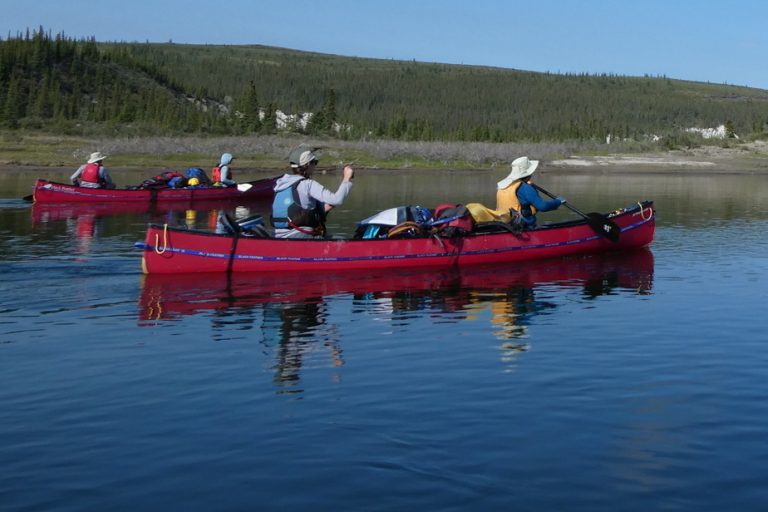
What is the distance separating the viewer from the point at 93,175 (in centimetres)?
3544

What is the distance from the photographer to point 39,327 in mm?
15141

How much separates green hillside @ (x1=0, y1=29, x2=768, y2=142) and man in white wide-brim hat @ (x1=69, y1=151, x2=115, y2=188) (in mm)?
45580

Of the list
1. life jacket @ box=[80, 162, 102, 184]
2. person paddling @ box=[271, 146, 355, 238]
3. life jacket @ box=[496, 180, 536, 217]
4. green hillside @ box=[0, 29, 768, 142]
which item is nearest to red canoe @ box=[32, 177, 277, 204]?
life jacket @ box=[80, 162, 102, 184]

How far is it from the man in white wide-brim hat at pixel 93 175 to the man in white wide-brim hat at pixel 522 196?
58.2ft

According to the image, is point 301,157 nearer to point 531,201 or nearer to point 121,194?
point 531,201

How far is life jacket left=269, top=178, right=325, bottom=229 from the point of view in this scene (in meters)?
19.6

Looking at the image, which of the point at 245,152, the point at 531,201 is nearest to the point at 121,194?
the point at 531,201

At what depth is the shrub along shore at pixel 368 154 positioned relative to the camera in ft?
208

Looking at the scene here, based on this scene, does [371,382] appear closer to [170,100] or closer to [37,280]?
[37,280]

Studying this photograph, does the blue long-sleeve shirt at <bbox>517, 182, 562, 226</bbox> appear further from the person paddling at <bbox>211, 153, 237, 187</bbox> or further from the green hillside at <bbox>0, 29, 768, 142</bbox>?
the green hillside at <bbox>0, 29, 768, 142</bbox>

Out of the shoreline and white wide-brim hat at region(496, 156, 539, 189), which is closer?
white wide-brim hat at region(496, 156, 539, 189)

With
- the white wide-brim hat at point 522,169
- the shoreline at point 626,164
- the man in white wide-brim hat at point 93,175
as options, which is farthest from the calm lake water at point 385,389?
the shoreline at point 626,164

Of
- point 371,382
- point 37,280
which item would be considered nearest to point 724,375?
point 371,382

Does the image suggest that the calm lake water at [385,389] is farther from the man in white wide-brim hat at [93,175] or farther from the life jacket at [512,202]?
the man in white wide-brim hat at [93,175]
